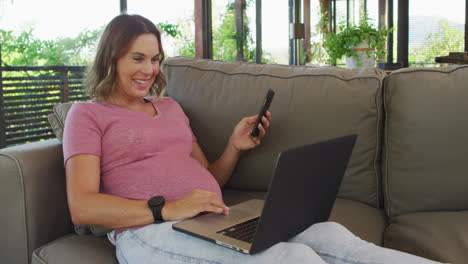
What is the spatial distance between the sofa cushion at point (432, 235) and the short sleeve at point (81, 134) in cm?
86

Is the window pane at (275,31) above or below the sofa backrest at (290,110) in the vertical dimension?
above

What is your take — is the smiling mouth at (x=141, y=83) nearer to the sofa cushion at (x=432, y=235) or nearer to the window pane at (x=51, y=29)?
the sofa cushion at (x=432, y=235)

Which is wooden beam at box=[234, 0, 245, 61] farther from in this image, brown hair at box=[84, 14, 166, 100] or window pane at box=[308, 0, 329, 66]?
brown hair at box=[84, 14, 166, 100]

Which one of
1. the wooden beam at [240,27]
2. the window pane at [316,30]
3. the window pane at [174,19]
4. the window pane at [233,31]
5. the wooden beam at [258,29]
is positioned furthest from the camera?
the window pane at [316,30]

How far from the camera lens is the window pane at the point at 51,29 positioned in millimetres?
2474

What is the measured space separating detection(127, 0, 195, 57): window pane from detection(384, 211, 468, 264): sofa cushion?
2.36 metres

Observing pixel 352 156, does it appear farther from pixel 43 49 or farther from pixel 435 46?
pixel 435 46

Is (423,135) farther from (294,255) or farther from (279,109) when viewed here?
(294,255)

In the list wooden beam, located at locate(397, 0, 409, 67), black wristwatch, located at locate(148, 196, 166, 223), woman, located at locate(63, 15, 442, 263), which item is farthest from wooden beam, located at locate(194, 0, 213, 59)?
black wristwatch, located at locate(148, 196, 166, 223)

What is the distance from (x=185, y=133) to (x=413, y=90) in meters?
0.74

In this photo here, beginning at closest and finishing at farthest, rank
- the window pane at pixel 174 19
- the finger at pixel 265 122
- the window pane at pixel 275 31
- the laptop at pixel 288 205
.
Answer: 1. the laptop at pixel 288 205
2. the finger at pixel 265 122
3. the window pane at pixel 174 19
4. the window pane at pixel 275 31

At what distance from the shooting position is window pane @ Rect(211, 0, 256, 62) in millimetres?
4238

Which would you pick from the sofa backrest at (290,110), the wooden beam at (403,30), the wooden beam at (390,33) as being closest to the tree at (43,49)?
the sofa backrest at (290,110)

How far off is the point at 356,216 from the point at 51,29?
215 centimetres
